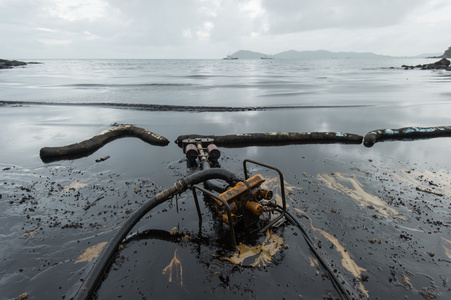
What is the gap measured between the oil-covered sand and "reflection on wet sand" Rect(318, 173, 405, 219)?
5 cm

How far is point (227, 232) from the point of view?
6238 mm

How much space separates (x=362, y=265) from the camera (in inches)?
206

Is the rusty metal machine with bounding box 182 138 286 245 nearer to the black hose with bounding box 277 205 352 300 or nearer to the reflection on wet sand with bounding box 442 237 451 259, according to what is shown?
the black hose with bounding box 277 205 352 300

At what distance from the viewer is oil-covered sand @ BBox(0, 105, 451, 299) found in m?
4.84

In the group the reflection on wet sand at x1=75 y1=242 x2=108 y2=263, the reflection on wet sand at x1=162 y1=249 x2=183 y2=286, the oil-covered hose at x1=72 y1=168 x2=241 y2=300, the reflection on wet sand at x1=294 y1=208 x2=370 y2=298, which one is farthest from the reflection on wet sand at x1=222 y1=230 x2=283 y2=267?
the reflection on wet sand at x1=75 y1=242 x2=108 y2=263

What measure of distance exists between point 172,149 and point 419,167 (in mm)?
11325

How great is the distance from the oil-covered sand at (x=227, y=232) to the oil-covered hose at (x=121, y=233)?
276 millimetres

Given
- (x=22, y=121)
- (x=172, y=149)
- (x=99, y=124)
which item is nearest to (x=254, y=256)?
(x=172, y=149)

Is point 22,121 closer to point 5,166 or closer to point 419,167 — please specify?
point 5,166

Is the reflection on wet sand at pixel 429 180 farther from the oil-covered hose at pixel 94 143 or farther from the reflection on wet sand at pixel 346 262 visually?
the oil-covered hose at pixel 94 143

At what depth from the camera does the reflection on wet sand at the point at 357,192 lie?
23.2ft

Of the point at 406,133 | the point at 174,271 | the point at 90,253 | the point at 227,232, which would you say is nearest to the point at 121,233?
the point at 90,253

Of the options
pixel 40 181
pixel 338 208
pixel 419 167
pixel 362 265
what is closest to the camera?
pixel 362 265

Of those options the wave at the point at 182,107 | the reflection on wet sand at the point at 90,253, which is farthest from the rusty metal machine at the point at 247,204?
the wave at the point at 182,107
